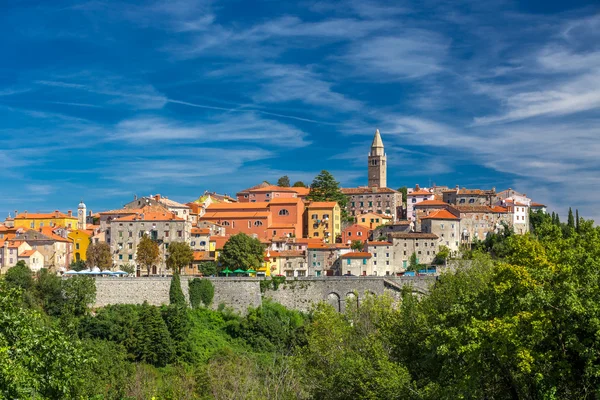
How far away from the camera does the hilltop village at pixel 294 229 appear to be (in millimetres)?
80438

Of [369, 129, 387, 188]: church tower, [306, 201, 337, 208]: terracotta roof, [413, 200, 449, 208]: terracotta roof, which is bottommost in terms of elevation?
[306, 201, 337, 208]: terracotta roof

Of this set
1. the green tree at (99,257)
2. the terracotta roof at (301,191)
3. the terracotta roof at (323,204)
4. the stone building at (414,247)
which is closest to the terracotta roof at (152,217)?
the green tree at (99,257)

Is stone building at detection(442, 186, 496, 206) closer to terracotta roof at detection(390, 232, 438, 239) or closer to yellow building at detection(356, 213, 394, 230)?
yellow building at detection(356, 213, 394, 230)

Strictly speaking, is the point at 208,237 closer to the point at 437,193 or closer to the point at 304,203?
the point at 304,203

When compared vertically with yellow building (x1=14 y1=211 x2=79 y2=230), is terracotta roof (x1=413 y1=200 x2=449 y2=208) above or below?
above

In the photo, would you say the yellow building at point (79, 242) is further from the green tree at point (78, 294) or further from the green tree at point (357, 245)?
the green tree at point (357, 245)

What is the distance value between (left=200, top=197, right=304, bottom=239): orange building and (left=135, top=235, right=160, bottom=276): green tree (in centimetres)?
1157

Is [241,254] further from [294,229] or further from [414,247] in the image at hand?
[414,247]

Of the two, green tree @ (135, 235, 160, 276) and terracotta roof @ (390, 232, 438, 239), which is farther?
terracotta roof @ (390, 232, 438, 239)

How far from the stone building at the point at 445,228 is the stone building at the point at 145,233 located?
2534 cm

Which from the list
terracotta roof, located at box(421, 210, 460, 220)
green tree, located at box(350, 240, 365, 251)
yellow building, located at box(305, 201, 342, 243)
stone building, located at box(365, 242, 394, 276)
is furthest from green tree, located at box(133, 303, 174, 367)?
terracotta roof, located at box(421, 210, 460, 220)

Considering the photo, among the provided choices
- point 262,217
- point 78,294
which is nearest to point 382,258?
point 262,217

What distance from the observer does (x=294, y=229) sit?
86.9 m

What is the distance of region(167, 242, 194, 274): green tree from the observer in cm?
7550
